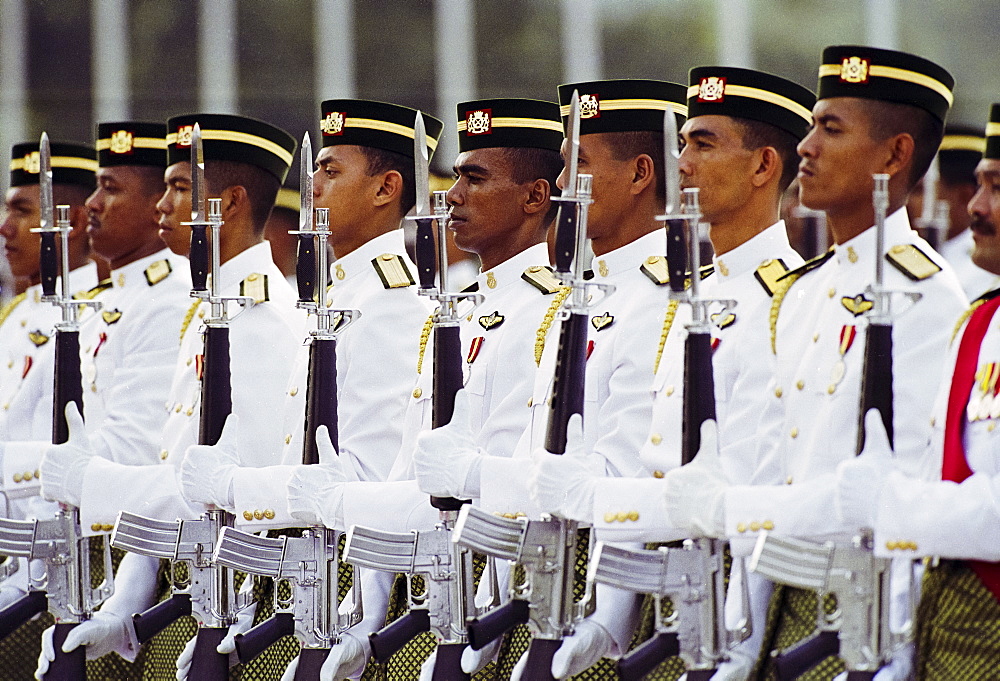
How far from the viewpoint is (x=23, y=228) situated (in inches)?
333

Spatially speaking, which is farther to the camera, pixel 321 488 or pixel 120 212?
pixel 120 212

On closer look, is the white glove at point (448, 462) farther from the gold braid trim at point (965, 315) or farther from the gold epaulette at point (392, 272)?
the gold braid trim at point (965, 315)

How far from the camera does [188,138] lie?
689 centimetres

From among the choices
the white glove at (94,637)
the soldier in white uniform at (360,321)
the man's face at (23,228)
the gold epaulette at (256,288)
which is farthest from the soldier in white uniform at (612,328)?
the man's face at (23,228)

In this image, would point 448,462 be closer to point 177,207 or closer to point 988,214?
point 988,214

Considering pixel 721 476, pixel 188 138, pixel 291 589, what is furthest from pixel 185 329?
pixel 721 476

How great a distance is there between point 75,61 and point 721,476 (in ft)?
45.1

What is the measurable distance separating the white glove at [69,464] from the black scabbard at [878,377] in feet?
11.0

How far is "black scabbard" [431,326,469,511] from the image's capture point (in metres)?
5.38

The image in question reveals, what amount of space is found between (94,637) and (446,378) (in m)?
1.95

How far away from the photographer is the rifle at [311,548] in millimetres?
5707

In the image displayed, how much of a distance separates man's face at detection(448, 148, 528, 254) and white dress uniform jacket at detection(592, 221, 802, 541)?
2.62 feet

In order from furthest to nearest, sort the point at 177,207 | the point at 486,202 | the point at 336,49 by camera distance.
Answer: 1. the point at 336,49
2. the point at 177,207
3. the point at 486,202

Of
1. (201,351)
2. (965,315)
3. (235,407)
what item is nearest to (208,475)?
(235,407)
